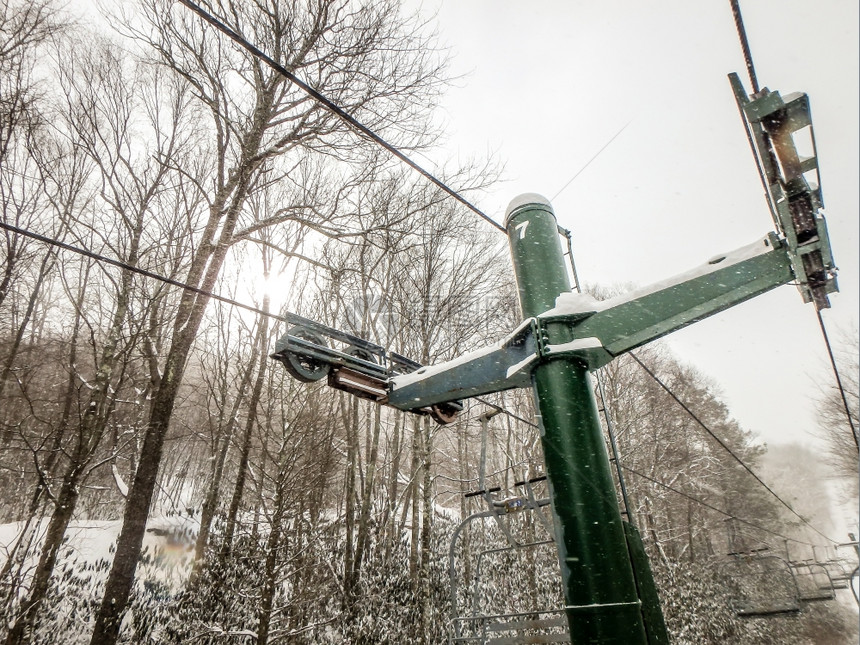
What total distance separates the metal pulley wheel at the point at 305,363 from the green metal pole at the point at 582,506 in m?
2.21

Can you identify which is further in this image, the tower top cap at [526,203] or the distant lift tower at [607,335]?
the tower top cap at [526,203]

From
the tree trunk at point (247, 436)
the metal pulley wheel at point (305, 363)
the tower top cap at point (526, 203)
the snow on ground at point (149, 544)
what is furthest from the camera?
the snow on ground at point (149, 544)

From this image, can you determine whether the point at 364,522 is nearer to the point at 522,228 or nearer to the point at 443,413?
the point at 443,413

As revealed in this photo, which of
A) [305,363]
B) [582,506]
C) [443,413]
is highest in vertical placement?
[305,363]

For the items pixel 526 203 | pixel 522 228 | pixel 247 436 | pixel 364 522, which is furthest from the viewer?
pixel 364 522

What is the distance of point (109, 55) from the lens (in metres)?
8.82

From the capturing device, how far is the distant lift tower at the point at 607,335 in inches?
92.0

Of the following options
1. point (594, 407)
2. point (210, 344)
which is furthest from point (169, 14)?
point (594, 407)

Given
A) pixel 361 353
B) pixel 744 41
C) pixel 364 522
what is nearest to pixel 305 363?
pixel 361 353

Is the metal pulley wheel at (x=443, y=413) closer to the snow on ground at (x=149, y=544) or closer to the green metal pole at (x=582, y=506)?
the green metal pole at (x=582, y=506)

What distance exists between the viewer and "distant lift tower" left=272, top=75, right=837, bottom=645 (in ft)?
7.66

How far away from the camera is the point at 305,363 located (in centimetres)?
413

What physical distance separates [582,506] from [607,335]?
114cm

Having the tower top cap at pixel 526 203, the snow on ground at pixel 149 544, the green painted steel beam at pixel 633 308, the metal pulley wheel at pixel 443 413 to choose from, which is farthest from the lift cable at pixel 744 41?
the snow on ground at pixel 149 544
